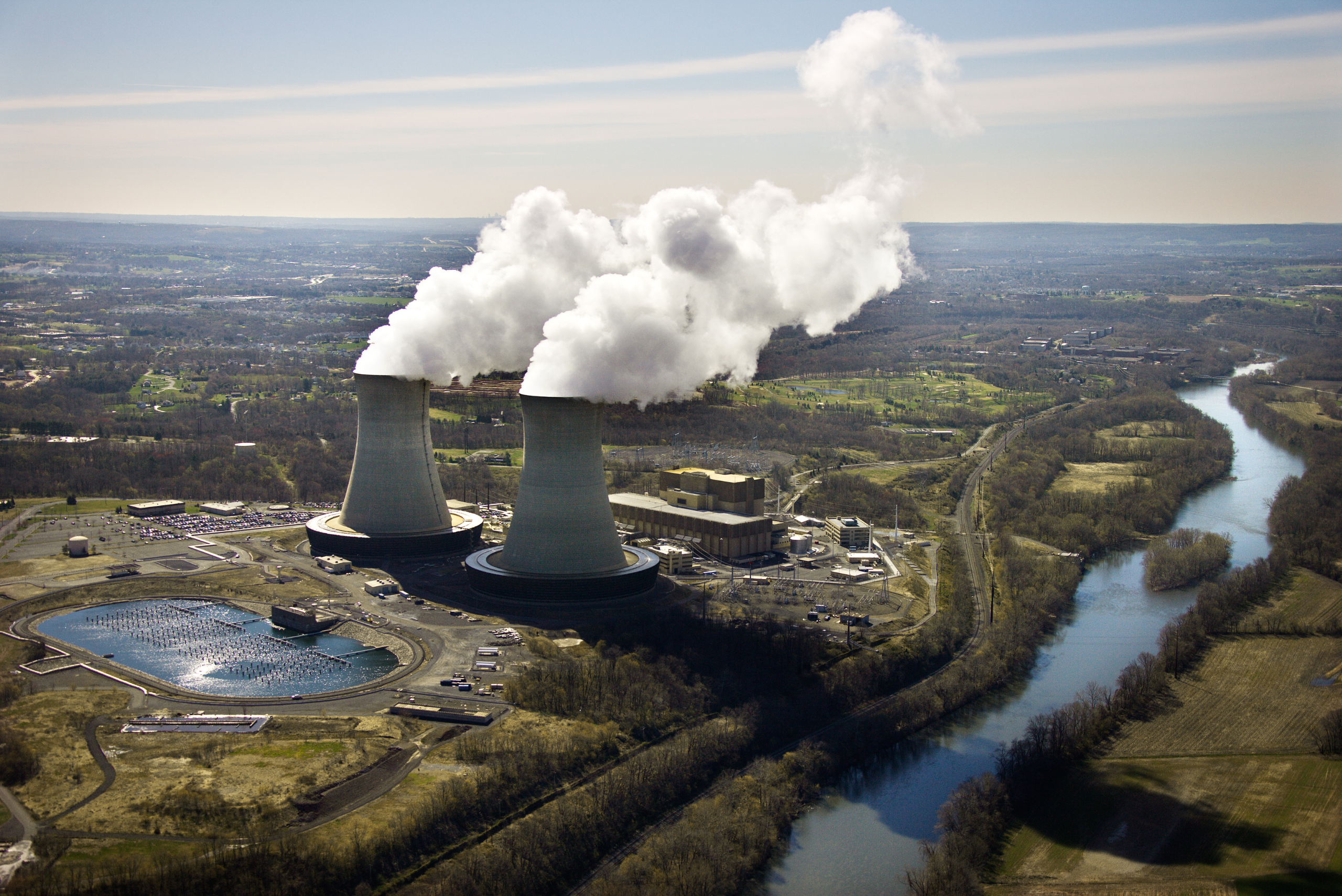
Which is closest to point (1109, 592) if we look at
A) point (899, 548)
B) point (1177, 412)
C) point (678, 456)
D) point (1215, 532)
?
point (899, 548)

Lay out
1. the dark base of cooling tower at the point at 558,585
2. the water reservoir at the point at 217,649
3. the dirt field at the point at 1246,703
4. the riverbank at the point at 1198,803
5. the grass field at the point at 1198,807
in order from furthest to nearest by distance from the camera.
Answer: the dark base of cooling tower at the point at 558,585 → the water reservoir at the point at 217,649 → the dirt field at the point at 1246,703 → the riverbank at the point at 1198,803 → the grass field at the point at 1198,807

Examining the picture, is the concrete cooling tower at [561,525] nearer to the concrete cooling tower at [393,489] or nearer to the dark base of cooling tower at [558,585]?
the dark base of cooling tower at [558,585]

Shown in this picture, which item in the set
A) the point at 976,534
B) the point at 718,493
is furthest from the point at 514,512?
the point at 976,534

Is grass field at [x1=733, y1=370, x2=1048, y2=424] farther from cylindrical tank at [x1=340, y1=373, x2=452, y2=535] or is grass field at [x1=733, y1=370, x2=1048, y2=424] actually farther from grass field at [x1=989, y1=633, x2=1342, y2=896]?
grass field at [x1=989, y1=633, x2=1342, y2=896]

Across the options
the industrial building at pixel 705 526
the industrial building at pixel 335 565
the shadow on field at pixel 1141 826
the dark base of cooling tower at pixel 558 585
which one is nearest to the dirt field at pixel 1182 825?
the shadow on field at pixel 1141 826

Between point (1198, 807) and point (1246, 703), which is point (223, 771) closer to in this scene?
point (1198, 807)

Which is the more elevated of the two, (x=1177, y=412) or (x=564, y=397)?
(x=564, y=397)

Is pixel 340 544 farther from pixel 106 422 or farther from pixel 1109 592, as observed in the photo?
pixel 106 422
